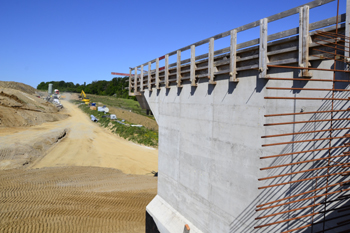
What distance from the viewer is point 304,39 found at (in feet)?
15.0

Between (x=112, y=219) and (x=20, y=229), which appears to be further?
(x=112, y=219)

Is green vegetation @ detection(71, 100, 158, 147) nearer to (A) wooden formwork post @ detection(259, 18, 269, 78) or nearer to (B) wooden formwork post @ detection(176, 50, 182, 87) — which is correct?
(B) wooden formwork post @ detection(176, 50, 182, 87)

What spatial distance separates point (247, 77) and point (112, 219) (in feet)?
31.9

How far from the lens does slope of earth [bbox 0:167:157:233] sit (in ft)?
35.7

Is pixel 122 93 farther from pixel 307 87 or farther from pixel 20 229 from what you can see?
pixel 307 87

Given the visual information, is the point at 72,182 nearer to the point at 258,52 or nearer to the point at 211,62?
the point at 211,62

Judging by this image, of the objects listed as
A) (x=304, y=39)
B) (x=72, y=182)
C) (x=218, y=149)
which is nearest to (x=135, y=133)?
(x=72, y=182)

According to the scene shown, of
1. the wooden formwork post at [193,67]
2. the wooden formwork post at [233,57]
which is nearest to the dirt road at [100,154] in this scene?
the wooden formwork post at [193,67]

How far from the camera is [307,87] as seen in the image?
461 centimetres

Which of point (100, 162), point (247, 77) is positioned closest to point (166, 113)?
point (247, 77)

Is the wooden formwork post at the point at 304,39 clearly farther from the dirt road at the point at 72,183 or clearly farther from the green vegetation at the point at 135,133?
the green vegetation at the point at 135,133

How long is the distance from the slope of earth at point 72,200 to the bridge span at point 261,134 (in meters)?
3.26

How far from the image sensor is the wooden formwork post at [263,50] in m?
5.28

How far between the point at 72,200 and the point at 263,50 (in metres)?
12.5
